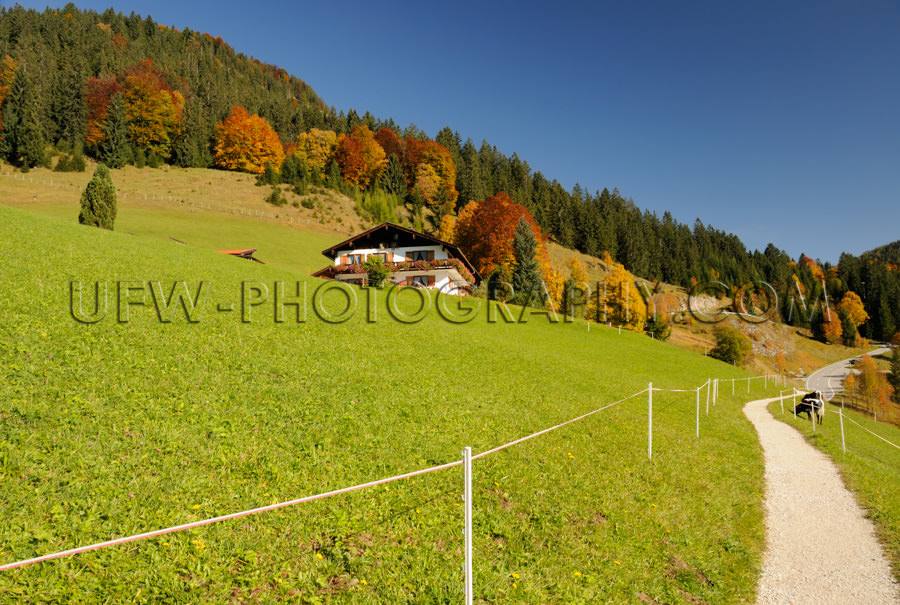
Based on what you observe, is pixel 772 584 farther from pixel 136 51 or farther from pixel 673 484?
pixel 136 51

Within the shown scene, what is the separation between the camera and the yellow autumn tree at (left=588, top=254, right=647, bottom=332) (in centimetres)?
6756

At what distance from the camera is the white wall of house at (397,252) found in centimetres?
5181

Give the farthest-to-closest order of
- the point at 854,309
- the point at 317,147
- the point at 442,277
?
1. the point at 854,309
2. the point at 317,147
3. the point at 442,277

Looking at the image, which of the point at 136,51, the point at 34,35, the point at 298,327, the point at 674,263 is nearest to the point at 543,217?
the point at 674,263

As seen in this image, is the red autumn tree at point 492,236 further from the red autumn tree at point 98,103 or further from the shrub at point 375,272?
the red autumn tree at point 98,103

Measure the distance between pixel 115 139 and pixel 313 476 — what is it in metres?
109

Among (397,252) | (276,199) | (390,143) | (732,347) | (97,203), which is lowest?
(732,347)

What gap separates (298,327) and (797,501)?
17331mm

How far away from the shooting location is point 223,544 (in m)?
5.34

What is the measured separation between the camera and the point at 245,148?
10119cm

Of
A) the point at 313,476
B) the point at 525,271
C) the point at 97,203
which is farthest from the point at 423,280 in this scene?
the point at 313,476

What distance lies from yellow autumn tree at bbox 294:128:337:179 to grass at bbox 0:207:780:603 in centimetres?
10651

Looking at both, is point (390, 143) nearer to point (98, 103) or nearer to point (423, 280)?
point (98, 103)

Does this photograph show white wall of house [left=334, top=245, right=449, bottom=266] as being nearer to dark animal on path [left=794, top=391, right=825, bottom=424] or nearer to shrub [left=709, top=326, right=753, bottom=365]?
dark animal on path [left=794, top=391, right=825, bottom=424]
